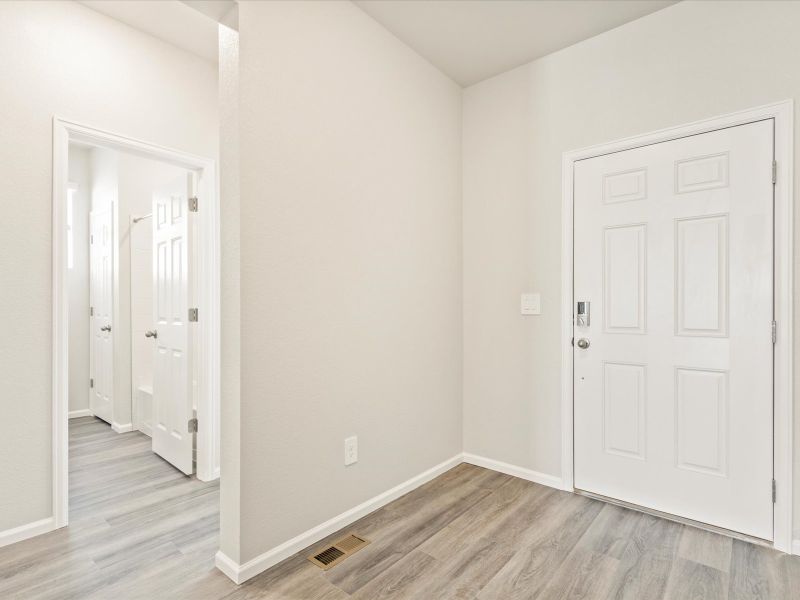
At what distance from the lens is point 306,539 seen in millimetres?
2014

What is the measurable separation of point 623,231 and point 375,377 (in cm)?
170

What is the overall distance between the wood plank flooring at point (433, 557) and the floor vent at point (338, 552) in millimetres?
43

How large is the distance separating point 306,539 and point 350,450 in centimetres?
46

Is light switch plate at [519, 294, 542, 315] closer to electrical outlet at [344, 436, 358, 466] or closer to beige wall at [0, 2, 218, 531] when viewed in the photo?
electrical outlet at [344, 436, 358, 466]

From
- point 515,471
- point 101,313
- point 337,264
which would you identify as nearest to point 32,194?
point 337,264

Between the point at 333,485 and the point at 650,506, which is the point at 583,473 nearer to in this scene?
the point at 650,506

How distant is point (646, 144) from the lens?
2.38 m

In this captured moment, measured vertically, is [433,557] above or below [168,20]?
below

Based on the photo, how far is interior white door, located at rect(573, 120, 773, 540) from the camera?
2072mm

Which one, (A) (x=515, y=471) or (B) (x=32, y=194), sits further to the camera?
(A) (x=515, y=471)

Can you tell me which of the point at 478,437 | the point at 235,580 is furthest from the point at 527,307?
the point at 235,580

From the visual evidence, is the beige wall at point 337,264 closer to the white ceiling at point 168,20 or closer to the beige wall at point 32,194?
the white ceiling at point 168,20

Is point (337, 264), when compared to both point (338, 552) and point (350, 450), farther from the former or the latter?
point (338, 552)

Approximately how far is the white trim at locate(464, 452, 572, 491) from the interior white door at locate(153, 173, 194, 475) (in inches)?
79.2
